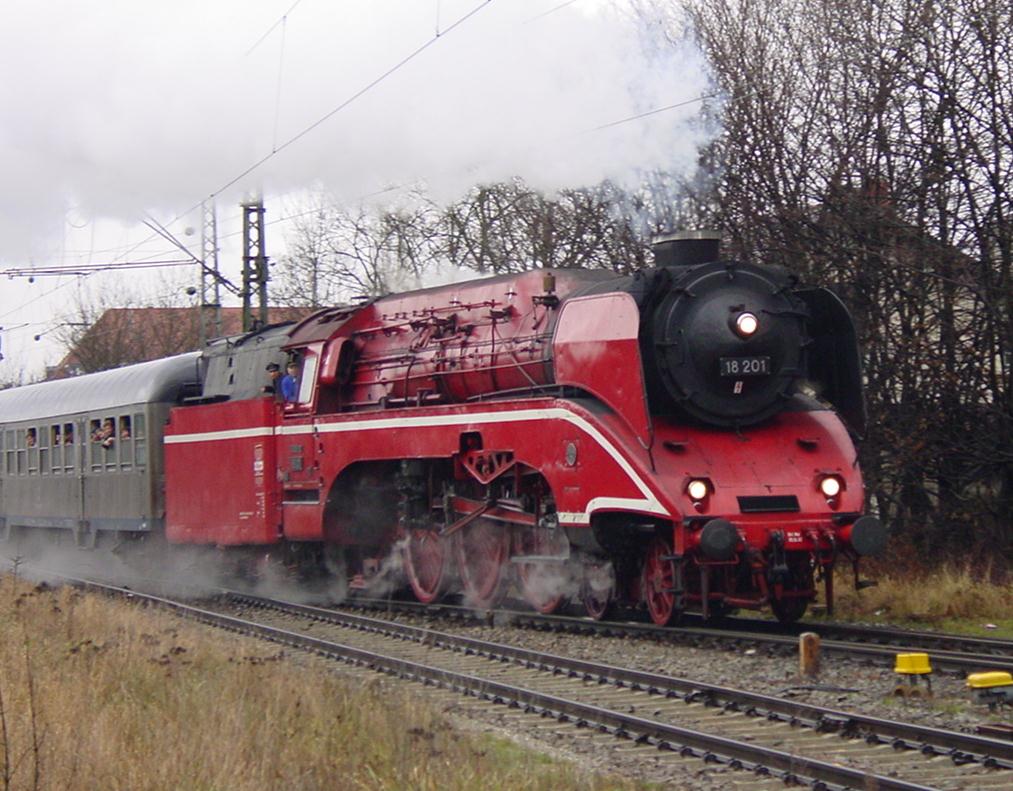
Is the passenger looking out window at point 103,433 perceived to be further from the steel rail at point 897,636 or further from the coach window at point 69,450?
the steel rail at point 897,636

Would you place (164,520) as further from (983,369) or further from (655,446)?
(983,369)

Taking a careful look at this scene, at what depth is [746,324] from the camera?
11.0 meters

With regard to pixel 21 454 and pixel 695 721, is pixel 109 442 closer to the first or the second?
pixel 21 454

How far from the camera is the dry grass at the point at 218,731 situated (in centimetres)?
616

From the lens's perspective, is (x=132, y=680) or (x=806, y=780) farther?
(x=132, y=680)

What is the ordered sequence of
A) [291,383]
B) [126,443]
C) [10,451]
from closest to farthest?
[291,383], [126,443], [10,451]

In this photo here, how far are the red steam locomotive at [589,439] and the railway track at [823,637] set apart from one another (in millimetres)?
241

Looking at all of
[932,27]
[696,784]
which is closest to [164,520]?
[932,27]

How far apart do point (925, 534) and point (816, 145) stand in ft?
18.1

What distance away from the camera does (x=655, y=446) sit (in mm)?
10828

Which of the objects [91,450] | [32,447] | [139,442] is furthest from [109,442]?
[32,447]

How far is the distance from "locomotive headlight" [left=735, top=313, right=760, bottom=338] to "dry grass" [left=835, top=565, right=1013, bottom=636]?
10.9 ft

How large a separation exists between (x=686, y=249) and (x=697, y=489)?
223 centimetres

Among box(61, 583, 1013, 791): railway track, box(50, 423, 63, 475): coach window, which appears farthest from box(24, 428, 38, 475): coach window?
box(61, 583, 1013, 791): railway track
